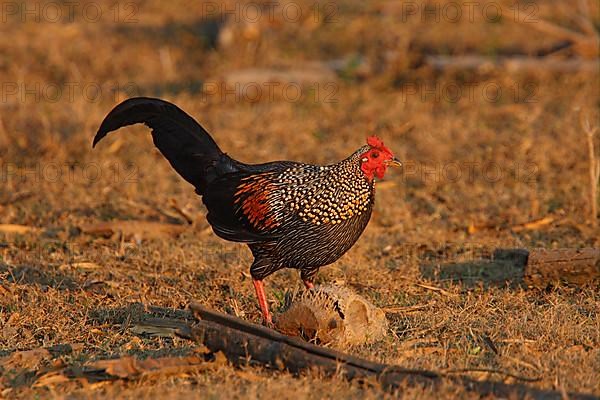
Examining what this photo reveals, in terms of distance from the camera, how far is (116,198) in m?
9.52

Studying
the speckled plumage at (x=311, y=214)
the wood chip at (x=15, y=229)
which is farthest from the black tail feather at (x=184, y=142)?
the wood chip at (x=15, y=229)

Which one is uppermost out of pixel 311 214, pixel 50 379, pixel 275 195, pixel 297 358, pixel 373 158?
pixel 373 158

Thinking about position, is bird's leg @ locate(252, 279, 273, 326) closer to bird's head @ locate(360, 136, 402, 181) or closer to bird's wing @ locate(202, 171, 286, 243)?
bird's wing @ locate(202, 171, 286, 243)

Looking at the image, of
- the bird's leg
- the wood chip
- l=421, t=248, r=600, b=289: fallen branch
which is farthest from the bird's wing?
the wood chip

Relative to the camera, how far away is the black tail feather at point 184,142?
632cm

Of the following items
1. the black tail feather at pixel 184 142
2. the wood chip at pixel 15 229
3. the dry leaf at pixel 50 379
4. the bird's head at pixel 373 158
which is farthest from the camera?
the wood chip at pixel 15 229

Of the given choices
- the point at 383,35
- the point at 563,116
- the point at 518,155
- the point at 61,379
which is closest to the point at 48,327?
the point at 61,379

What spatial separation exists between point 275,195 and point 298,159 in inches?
193

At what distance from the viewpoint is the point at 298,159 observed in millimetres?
10828

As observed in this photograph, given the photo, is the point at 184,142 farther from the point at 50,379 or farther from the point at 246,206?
the point at 50,379

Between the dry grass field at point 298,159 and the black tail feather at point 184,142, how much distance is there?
99 cm

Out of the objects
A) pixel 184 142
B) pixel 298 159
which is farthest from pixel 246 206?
pixel 298 159

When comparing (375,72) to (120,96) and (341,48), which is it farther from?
(120,96)

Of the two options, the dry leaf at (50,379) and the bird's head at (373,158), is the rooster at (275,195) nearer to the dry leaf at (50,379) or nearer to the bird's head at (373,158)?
the bird's head at (373,158)
